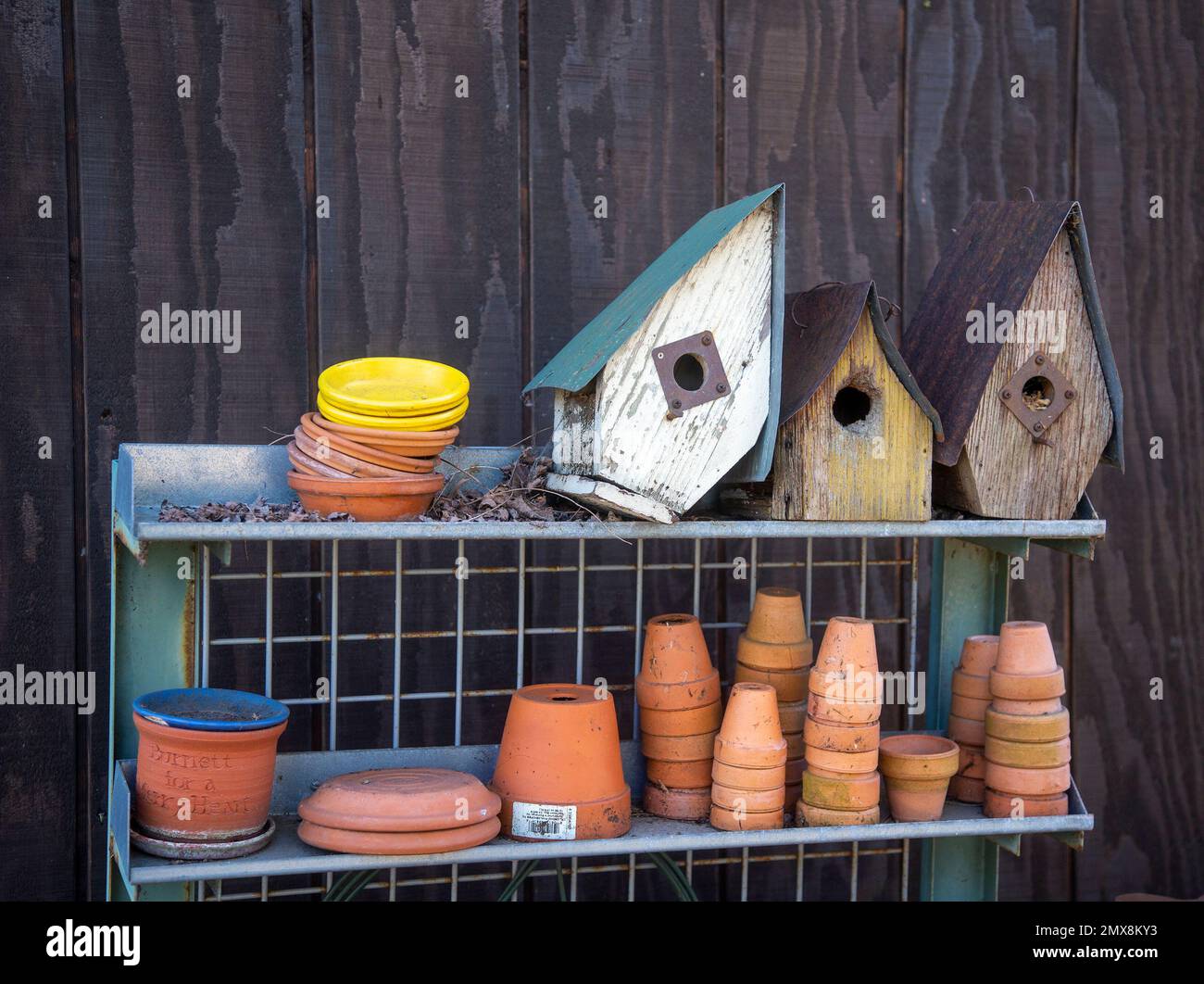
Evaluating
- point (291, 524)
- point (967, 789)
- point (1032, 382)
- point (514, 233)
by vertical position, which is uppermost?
point (514, 233)

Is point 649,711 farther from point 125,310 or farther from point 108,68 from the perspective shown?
point 108,68

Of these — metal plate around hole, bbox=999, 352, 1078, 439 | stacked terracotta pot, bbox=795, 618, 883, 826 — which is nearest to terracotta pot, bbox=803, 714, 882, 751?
stacked terracotta pot, bbox=795, 618, 883, 826

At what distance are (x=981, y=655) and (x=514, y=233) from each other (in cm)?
124

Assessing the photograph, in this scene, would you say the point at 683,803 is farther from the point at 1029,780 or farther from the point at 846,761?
the point at 1029,780

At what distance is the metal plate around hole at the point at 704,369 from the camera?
1841mm

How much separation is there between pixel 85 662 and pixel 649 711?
1.10 meters

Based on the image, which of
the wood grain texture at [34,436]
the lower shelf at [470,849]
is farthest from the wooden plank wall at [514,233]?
the lower shelf at [470,849]

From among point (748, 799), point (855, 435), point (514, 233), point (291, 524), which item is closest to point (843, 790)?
point (748, 799)

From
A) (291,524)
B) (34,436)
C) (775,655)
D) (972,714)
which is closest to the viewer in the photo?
(291,524)

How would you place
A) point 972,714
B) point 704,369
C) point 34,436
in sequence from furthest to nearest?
point 34,436 < point 972,714 < point 704,369

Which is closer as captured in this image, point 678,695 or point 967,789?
point 678,695

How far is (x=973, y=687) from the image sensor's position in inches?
86.3

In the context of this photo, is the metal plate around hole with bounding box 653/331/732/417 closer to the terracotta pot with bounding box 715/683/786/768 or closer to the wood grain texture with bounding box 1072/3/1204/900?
the terracotta pot with bounding box 715/683/786/768
